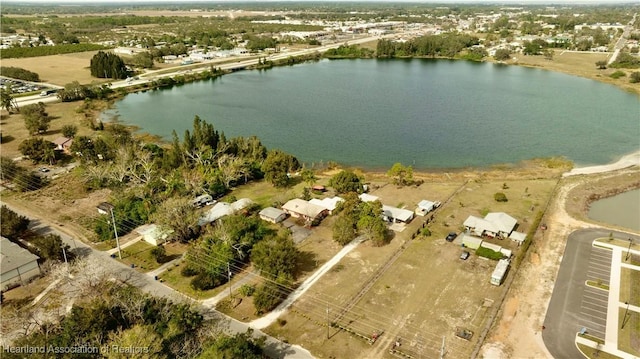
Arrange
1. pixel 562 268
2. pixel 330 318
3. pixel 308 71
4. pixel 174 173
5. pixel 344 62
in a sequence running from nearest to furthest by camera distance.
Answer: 1. pixel 330 318
2. pixel 562 268
3. pixel 174 173
4. pixel 308 71
5. pixel 344 62

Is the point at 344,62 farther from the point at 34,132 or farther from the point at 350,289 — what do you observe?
the point at 350,289

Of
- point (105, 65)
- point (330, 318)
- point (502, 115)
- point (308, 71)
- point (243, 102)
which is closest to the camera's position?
point (330, 318)

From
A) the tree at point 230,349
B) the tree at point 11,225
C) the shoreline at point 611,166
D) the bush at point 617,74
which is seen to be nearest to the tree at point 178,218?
the tree at point 11,225

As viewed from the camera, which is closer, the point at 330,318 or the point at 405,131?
the point at 330,318

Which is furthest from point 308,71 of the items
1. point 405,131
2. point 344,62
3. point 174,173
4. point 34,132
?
point 174,173

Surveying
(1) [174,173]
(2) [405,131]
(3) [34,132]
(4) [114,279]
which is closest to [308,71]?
(2) [405,131]

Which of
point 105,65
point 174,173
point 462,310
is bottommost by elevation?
point 462,310

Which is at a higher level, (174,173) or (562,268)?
(174,173)

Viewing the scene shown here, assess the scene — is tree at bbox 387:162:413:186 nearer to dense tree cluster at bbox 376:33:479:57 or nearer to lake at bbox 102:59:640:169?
lake at bbox 102:59:640:169
